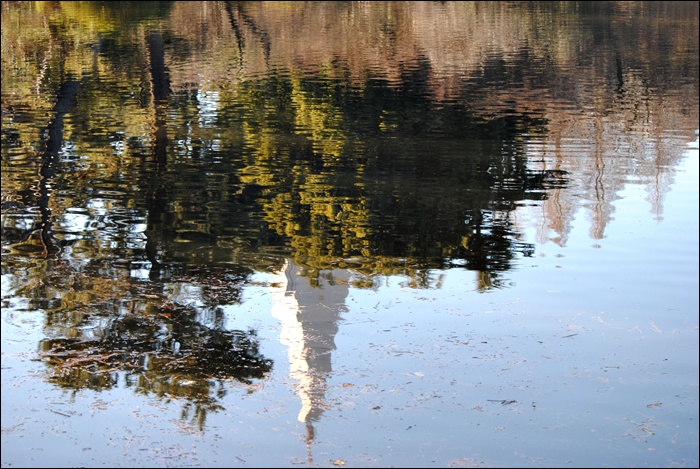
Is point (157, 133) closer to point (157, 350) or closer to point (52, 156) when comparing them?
point (52, 156)

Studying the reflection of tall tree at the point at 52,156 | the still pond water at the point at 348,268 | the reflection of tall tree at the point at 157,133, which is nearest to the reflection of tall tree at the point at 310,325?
the still pond water at the point at 348,268

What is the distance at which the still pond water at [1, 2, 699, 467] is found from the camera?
20.0 ft

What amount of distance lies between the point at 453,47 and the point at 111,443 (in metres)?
23.7

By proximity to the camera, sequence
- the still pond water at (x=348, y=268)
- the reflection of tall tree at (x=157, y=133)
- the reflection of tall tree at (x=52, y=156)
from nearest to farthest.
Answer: the still pond water at (x=348, y=268) < the reflection of tall tree at (x=157, y=133) < the reflection of tall tree at (x=52, y=156)

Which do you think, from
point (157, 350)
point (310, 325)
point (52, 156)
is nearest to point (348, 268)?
point (310, 325)

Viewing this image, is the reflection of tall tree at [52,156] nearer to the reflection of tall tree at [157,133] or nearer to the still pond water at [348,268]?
the still pond water at [348,268]

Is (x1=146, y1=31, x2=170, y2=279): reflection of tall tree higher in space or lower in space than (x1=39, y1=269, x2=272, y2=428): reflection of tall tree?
higher

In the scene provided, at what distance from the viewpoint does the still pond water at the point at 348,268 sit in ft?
20.0

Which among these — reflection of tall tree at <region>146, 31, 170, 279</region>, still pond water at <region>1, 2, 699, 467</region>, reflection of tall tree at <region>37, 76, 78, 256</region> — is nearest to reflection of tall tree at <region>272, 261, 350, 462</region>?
still pond water at <region>1, 2, 699, 467</region>

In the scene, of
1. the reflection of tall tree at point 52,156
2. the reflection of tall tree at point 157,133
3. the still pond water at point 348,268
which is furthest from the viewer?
the reflection of tall tree at point 52,156

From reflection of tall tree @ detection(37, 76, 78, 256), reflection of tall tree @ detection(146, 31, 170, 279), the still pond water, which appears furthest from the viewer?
reflection of tall tree @ detection(37, 76, 78, 256)

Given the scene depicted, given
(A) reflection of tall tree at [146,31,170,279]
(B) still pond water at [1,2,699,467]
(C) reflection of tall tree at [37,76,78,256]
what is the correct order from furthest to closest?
(C) reflection of tall tree at [37,76,78,256], (A) reflection of tall tree at [146,31,170,279], (B) still pond water at [1,2,699,467]

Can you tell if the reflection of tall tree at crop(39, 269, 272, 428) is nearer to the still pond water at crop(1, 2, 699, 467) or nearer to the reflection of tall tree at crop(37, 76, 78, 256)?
the still pond water at crop(1, 2, 699, 467)

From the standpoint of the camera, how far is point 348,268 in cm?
916
